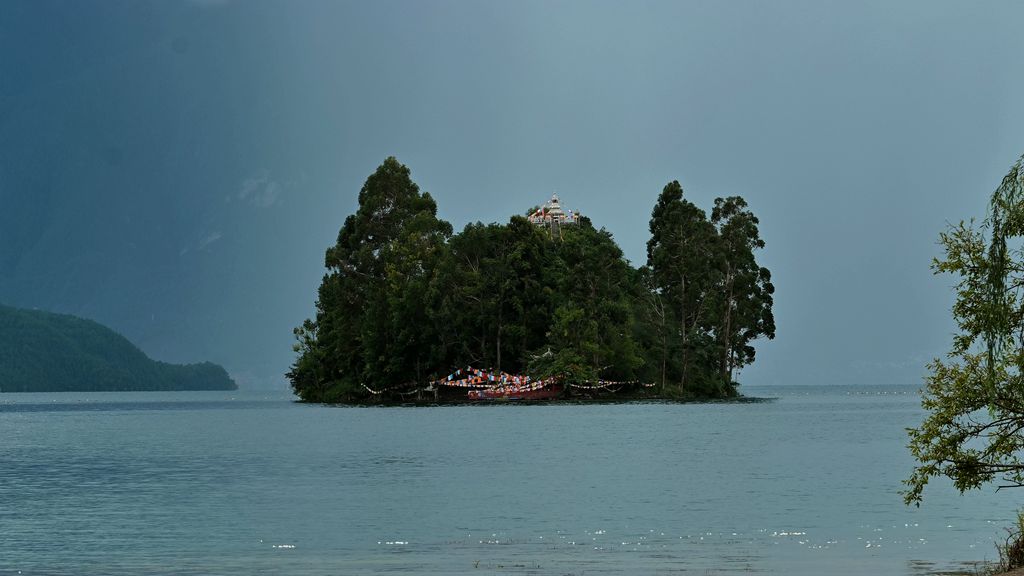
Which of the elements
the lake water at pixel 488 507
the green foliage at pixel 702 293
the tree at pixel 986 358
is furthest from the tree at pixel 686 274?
the tree at pixel 986 358

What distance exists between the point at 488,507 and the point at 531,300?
303 feet

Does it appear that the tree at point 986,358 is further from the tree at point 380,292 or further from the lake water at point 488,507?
the tree at point 380,292

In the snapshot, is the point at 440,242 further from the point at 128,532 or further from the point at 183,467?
the point at 128,532

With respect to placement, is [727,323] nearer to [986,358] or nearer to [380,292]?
[380,292]

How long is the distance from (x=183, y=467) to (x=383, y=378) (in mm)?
88897

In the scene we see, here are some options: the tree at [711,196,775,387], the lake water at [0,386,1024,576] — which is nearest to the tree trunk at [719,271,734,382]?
the tree at [711,196,775,387]

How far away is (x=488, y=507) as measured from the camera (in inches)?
1699

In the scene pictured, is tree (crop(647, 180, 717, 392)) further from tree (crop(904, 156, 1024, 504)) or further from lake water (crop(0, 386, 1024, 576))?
tree (crop(904, 156, 1024, 504))

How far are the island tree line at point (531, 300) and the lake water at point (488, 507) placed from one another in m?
47.6

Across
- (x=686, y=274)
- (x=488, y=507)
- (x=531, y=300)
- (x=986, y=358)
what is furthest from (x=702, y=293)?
(x=986, y=358)

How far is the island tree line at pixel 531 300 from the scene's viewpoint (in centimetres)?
13438

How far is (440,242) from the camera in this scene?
480ft

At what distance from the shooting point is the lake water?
3070 cm

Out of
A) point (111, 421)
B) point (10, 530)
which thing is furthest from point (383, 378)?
point (10, 530)
